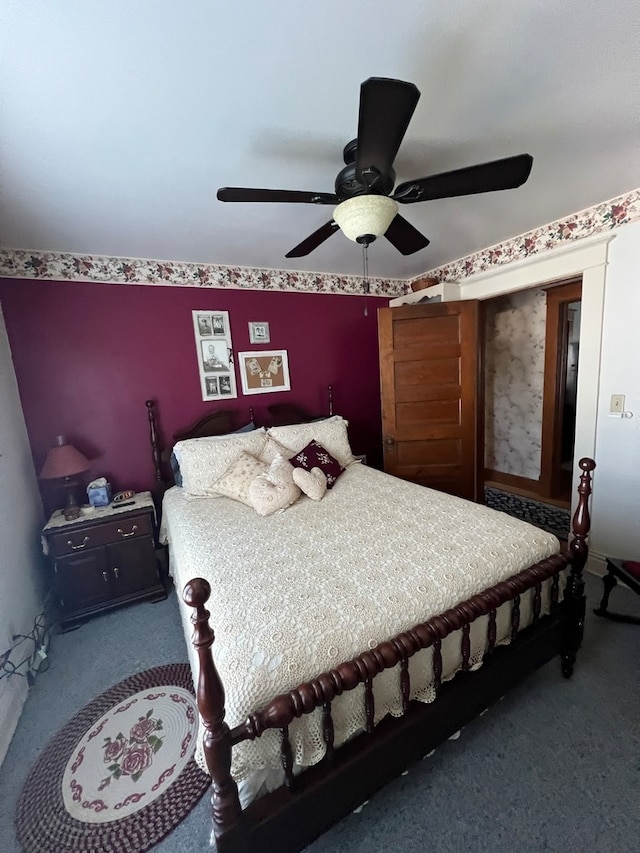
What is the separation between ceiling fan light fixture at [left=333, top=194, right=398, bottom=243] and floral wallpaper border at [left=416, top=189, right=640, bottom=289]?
177 cm

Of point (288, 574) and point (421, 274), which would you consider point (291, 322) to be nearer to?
point (421, 274)

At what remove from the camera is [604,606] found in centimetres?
198

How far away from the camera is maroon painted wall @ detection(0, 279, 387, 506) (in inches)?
93.0

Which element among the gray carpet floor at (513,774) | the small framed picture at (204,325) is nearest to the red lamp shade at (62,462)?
the gray carpet floor at (513,774)

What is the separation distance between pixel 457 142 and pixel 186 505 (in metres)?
2.46

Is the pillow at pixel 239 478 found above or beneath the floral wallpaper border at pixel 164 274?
beneath

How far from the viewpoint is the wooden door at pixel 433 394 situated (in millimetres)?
2943

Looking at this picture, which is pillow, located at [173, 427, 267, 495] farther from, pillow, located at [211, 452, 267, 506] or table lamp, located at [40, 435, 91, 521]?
table lamp, located at [40, 435, 91, 521]

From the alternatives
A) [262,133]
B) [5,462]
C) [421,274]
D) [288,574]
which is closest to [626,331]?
[421,274]

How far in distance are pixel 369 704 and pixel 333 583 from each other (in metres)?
0.37

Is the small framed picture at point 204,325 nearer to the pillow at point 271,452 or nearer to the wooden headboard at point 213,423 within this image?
the wooden headboard at point 213,423

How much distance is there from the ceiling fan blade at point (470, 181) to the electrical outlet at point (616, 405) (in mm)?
1692

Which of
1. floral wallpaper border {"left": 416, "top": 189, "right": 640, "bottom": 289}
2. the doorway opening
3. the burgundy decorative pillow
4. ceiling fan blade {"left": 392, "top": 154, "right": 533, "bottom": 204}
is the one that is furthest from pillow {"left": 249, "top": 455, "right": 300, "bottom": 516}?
the doorway opening

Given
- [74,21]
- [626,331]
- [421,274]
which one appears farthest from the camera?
[421,274]
